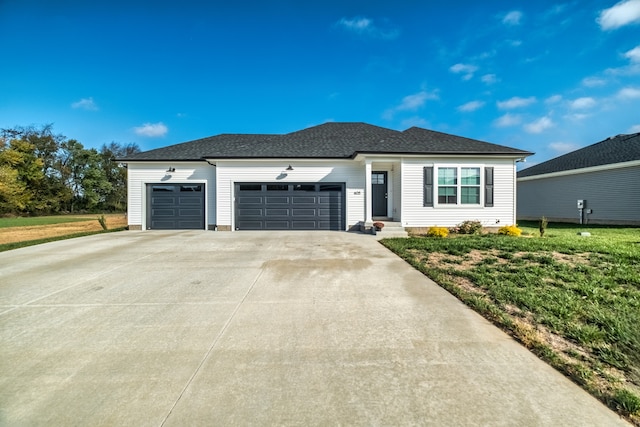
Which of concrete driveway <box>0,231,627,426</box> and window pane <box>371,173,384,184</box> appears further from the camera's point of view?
window pane <box>371,173,384,184</box>

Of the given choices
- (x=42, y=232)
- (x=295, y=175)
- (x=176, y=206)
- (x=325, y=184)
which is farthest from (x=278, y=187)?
(x=42, y=232)

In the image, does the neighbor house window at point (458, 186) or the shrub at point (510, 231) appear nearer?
the shrub at point (510, 231)

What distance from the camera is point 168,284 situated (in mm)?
4832

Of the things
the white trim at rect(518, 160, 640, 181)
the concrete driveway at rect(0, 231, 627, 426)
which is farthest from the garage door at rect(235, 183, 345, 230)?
the white trim at rect(518, 160, 640, 181)

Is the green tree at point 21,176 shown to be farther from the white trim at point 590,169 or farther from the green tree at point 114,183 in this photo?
the white trim at point 590,169

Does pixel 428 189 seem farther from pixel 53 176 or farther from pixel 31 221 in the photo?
pixel 53 176

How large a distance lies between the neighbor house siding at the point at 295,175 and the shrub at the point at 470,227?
158 inches

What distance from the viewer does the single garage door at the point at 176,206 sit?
43.0 feet

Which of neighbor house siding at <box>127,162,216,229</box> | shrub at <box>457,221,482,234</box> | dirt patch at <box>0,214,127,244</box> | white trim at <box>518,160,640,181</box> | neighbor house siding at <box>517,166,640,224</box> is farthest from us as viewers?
neighbor house siding at <box>517,166,640,224</box>

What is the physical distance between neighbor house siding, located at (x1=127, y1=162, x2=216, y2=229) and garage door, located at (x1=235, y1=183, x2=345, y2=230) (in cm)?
145

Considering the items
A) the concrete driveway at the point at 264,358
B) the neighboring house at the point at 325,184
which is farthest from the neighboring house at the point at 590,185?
the concrete driveway at the point at 264,358

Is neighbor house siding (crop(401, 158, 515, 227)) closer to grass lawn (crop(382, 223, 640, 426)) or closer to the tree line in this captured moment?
grass lawn (crop(382, 223, 640, 426))

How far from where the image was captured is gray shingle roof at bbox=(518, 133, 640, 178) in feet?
47.1

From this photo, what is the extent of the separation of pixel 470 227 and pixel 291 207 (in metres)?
7.37
